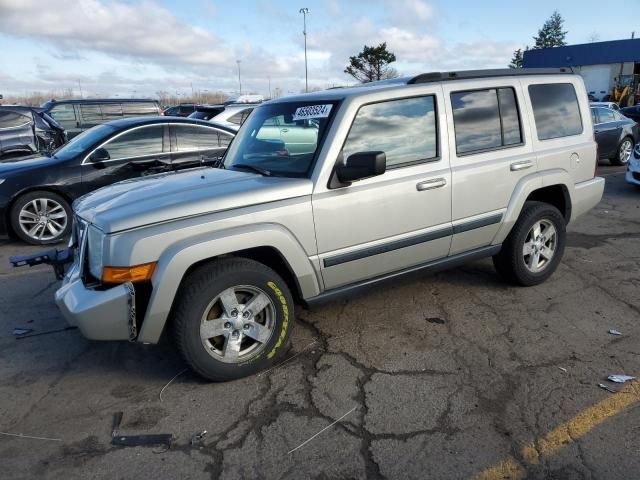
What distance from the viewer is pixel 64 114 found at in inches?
551

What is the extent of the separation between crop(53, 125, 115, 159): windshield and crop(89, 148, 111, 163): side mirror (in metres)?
0.14

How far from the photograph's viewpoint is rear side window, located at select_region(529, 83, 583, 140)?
4.63 meters

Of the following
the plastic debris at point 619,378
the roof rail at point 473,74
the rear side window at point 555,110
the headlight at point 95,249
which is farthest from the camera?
the rear side window at point 555,110

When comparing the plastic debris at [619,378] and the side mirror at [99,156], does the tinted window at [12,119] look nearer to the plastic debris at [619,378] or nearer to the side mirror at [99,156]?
the side mirror at [99,156]

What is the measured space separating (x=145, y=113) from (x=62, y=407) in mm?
12221

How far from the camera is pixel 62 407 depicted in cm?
322

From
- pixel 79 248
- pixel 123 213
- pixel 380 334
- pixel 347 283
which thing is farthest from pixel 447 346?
pixel 79 248

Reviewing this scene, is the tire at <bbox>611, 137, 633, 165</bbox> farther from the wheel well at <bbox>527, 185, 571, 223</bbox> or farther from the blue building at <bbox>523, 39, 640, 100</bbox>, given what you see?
the blue building at <bbox>523, 39, 640, 100</bbox>

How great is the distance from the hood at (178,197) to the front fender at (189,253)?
0.61 ft

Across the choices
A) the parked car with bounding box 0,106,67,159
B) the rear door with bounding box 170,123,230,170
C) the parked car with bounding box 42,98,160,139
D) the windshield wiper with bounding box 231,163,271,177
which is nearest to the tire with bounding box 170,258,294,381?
the windshield wiper with bounding box 231,163,271,177

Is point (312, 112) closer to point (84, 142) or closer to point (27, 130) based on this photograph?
point (84, 142)

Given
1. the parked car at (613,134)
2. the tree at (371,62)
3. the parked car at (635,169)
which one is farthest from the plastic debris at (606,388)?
the tree at (371,62)

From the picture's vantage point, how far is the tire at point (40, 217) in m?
6.69

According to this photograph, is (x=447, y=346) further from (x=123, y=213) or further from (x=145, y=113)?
(x=145, y=113)
